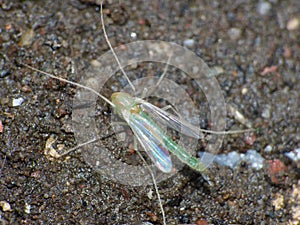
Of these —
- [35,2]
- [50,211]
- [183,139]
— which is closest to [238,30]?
[183,139]

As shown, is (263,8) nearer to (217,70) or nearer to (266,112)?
(217,70)

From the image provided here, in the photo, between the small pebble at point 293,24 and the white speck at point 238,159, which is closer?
the white speck at point 238,159

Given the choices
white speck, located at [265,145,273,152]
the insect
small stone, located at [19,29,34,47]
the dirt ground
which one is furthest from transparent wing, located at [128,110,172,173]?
small stone, located at [19,29,34,47]

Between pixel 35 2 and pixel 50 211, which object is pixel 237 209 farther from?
pixel 35 2

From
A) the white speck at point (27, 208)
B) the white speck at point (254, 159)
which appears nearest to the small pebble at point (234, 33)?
the white speck at point (254, 159)

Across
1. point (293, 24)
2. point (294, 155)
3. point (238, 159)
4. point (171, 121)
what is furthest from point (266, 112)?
point (293, 24)

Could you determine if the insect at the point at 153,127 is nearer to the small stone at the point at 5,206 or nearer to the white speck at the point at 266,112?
the white speck at the point at 266,112
